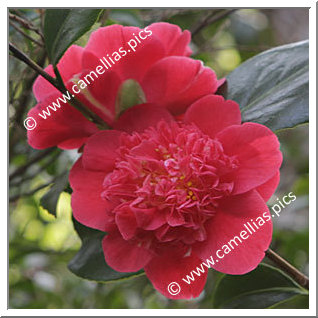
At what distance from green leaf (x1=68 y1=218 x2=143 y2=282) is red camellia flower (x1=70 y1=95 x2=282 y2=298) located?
101 mm

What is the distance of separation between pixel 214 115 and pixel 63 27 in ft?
0.75

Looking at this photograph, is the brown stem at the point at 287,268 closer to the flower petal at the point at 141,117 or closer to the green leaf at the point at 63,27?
the flower petal at the point at 141,117

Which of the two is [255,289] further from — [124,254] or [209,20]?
[209,20]

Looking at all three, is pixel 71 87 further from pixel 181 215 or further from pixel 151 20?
pixel 151 20

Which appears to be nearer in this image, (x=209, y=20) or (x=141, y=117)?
(x=141, y=117)

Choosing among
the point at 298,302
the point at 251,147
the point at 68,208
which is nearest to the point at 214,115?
the point at 251,147

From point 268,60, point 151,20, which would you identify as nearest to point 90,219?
point 268,60

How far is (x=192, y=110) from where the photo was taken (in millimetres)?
554

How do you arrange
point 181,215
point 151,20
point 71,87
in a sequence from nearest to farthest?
point 181,215 → point 71,87 → point 151,20

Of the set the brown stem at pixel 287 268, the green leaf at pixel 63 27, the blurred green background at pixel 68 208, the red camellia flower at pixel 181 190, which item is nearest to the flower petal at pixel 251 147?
the red camellia flower at pixel 181 190

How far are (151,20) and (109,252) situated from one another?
0.51m

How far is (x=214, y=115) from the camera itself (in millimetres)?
549

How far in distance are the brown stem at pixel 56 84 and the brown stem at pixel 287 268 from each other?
0.86ft

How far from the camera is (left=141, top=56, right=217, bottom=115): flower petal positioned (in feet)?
1.88
